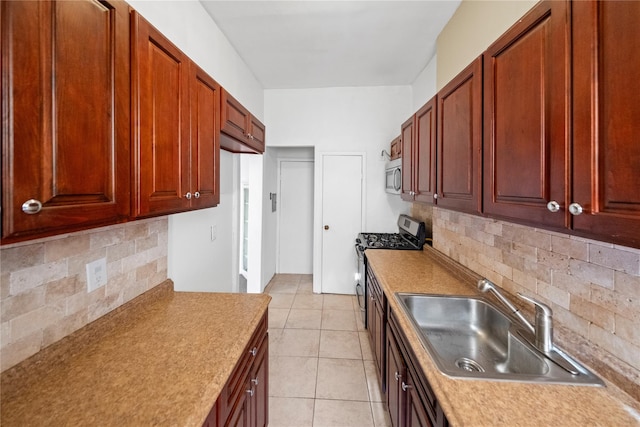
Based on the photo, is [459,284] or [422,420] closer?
[422,420]

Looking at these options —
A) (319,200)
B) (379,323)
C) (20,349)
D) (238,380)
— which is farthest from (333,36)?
(20,349)

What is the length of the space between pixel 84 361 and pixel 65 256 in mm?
406

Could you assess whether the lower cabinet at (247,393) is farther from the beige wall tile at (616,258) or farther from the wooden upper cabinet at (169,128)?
the beige wall tile at (616,258)

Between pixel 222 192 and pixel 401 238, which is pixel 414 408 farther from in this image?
pixel 401 238

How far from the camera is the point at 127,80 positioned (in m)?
0.92

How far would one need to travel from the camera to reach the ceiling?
222cm

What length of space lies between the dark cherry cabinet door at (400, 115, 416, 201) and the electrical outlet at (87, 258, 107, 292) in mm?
2070

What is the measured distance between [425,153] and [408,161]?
1.51ft

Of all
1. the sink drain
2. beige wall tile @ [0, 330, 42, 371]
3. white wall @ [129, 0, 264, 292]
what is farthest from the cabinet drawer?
the sink drain

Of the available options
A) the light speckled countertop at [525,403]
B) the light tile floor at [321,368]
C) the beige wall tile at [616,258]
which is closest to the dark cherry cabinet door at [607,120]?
the beige wall tile at [616,258]

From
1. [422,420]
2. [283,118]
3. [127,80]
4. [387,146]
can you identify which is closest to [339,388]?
[422,420]

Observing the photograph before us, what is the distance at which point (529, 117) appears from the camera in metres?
0.96

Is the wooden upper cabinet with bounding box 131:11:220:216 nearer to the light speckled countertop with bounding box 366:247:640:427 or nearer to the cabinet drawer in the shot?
the cabinet drawer

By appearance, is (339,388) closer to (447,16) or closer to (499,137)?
(499,137)
